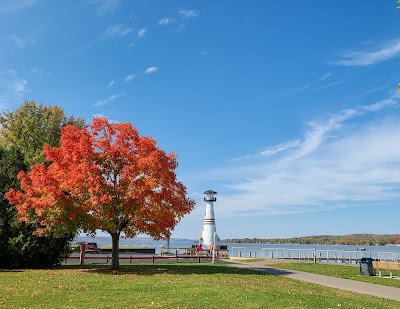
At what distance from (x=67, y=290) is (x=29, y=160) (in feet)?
48.5

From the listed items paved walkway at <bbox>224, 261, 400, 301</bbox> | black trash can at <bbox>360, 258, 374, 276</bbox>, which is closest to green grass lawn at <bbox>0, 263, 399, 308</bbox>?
paved walkway at <bbox>224, 261, 400, 301</bbox>

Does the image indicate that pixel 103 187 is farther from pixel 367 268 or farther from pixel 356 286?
pixel 367 268

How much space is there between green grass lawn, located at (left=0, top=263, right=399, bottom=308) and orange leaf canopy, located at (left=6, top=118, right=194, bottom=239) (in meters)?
4.16

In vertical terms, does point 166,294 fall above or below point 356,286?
above

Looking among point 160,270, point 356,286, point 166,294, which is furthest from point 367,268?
point 166,294

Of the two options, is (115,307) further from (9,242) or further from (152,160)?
(9,242)

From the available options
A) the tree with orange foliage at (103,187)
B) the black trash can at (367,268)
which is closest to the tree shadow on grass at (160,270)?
the tree with orange foliage at (103,187)

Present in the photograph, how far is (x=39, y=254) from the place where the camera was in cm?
2577

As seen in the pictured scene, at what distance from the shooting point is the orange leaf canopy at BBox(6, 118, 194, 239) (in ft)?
72.6

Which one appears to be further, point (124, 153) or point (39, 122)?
point (39, 122)

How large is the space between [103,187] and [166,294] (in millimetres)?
9133

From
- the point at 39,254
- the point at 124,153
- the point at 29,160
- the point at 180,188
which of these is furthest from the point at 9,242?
the point at 180,188

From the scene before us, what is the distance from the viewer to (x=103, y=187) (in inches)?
869

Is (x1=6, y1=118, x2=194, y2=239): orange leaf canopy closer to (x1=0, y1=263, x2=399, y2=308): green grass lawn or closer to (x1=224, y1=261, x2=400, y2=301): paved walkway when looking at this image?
(x1=0, y1=263, x2=399, y2=308): green grass lawn
